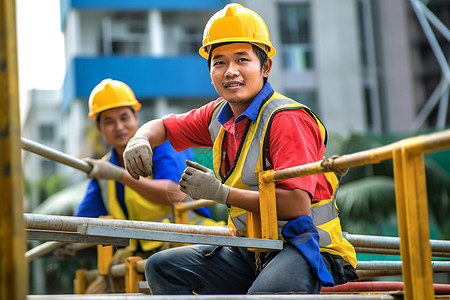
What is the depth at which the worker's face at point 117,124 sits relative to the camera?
5.40 meters

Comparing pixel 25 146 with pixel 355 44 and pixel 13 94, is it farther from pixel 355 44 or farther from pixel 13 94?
pixel 355 44

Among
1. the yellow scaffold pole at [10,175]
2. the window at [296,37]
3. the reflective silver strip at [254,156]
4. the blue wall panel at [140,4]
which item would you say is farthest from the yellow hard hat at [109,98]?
the blue wall panel at [140,4]

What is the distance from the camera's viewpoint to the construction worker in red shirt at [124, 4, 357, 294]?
2846 mm

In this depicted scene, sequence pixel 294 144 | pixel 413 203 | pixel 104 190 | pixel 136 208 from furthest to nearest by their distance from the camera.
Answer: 1. pixel 104 190
2. pixel 136 208
3. pixel 294 144
4. pixel 413 203

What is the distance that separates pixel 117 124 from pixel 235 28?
243cm

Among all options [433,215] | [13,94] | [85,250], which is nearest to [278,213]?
[13,94]

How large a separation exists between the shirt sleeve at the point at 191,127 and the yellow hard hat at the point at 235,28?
0.42 meters

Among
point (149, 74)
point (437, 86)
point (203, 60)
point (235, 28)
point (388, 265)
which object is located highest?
point (203, 60)

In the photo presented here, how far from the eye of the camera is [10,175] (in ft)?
5.72

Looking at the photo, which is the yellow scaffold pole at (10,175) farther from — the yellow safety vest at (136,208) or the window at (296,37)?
the window at (296,37)

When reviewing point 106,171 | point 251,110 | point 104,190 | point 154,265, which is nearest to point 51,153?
point 106,171

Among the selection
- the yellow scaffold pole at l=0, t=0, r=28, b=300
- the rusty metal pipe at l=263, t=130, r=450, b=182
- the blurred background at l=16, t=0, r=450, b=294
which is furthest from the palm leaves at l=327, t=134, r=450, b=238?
the yellow scaffold pole at l=0, t=0, r=28, b=300

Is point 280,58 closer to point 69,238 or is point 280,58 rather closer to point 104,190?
point 104,190

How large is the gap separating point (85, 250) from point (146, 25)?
15.7 metres
